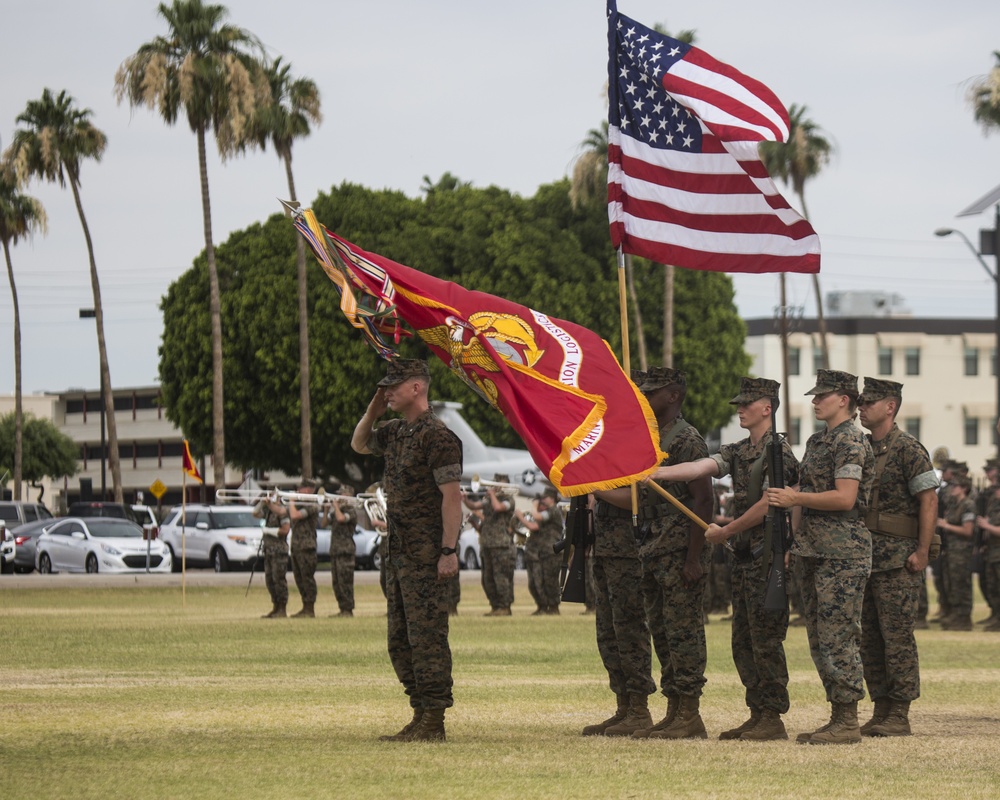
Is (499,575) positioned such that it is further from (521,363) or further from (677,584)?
(521,363)

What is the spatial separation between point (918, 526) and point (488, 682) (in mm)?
4602

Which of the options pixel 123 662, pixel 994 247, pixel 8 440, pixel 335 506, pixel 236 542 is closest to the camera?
pixel 123 662

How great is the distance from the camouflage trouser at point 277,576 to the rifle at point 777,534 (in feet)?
50.4

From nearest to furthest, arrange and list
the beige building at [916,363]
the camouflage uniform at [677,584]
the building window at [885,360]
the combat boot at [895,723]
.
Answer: the camouflage uniform at [677,584]
the combat boot at [895,723]
the beige building at [916,363]
the building window at [885,360]

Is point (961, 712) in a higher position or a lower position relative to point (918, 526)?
lower

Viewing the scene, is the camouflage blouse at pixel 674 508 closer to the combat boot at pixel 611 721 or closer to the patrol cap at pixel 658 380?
the patrol cap at pixel 658 380

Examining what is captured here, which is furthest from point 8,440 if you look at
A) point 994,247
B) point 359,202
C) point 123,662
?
point 123,662

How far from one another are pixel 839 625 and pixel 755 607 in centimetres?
51

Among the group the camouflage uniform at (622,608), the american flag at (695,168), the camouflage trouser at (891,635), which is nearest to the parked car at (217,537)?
the american flag at (695,168)

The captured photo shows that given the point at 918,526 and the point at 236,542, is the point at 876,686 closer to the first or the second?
the point at 918,526

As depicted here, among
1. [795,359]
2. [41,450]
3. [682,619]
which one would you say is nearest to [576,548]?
[682,619]

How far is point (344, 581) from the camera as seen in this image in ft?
82.7

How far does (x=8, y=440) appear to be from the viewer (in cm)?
10475

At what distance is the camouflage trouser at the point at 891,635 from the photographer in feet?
35.9
